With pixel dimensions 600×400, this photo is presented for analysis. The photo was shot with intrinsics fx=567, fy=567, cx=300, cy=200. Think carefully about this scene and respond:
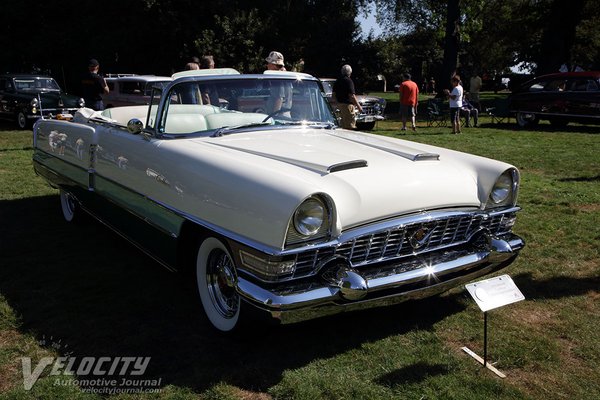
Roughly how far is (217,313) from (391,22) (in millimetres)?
32715

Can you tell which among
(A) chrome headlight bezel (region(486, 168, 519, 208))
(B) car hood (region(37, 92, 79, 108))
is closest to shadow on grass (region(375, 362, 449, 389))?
(A) chrome headlight bezel (region(486, 168, 519, 208))

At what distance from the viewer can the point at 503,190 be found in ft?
11.8

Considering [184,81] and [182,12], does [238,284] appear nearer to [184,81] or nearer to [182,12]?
[184,81]

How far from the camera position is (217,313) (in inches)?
134

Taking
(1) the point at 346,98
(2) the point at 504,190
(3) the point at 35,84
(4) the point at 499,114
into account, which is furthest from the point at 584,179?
(3) the point at 35,84

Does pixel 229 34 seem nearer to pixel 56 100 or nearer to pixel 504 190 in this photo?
pixel 56 100

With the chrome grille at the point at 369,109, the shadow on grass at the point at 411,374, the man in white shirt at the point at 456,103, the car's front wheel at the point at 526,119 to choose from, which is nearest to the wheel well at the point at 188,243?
the shadow on grass at the point at 411,374

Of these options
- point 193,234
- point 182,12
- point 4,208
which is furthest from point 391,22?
point 193,234

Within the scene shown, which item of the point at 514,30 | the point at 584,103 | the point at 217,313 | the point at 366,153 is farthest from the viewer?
the point at 514,30

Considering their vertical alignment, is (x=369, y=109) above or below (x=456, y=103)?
below

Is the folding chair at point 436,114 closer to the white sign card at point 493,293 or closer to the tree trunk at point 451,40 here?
the tree trunk at point 451,40

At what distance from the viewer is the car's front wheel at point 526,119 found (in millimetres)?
16156

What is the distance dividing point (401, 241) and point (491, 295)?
0.55 m

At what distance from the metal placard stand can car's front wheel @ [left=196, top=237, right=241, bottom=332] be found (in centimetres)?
133
